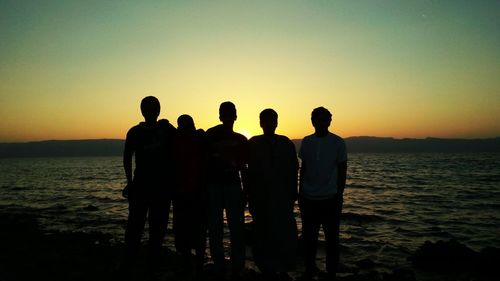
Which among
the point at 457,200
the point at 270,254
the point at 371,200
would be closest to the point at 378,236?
the point at 270,254

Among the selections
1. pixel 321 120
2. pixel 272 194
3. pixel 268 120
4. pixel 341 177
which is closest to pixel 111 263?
pixel 272 194

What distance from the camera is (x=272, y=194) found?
17.5 ft

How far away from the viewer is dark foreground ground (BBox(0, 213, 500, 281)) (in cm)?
592

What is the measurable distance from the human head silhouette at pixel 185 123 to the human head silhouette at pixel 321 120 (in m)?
1.87

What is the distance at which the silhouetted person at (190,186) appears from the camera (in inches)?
208

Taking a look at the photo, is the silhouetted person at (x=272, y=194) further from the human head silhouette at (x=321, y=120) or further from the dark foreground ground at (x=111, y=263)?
the dark foreground ground at (x=111, y=263)

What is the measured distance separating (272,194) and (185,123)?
5.64ft

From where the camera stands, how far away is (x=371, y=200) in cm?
2742

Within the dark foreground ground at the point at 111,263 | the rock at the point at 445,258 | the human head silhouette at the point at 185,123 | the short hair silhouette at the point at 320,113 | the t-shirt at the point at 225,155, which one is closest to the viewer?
the t-shirt at the point at 225,155

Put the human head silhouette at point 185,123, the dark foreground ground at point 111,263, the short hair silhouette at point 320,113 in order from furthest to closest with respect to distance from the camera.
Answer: the dark foreground ground at point 111,263, the human head silhouette at point 185,123, the short hair silhouette at point 320,113

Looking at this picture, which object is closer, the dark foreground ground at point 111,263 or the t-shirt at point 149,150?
the t-shirt at point 149,150

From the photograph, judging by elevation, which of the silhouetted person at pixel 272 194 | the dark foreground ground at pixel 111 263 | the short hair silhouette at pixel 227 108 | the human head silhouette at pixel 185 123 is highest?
the short hair silhouette at pixel 227 108

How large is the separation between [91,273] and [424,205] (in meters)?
23.6

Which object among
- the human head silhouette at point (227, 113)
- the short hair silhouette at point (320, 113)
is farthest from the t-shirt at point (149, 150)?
the short hair silhouette at point (320, 113)
